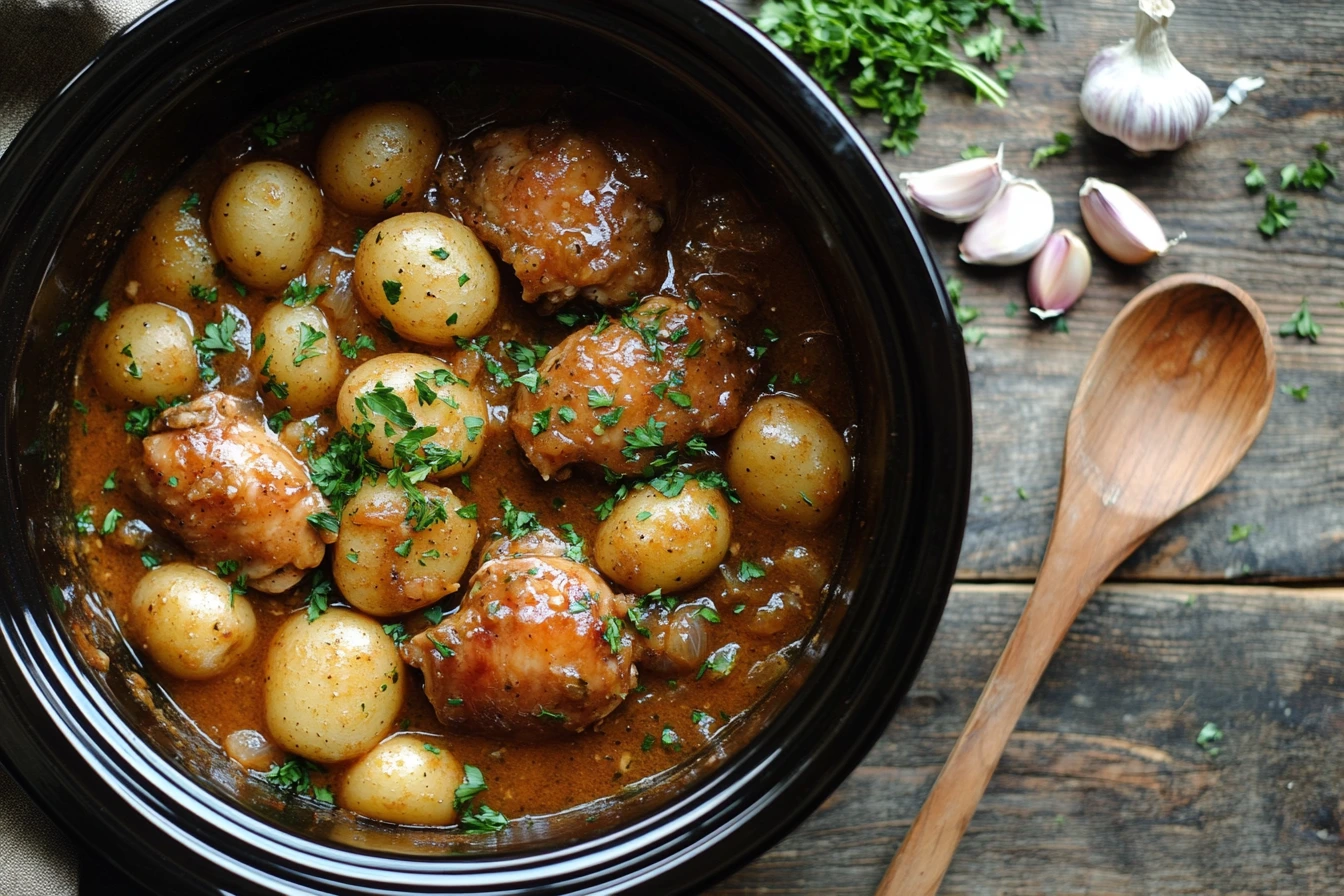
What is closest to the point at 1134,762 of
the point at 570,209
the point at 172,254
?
the point at 570,209

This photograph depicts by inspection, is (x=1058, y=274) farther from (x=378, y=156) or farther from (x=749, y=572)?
(x=378, y=156)

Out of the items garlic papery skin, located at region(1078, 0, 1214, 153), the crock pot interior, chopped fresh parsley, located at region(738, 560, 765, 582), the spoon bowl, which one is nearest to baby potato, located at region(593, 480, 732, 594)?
chopped fresh parsley, located at region(738, 560, 765, 582)

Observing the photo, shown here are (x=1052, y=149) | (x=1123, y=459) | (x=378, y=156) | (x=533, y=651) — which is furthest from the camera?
(x=1052, y=149)

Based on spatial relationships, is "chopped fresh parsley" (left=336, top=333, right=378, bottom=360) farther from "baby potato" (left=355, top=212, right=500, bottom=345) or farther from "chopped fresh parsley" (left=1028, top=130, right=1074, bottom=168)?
"chopped fresh parsley" (left=1028, top=130, right=1074, bottom=168)

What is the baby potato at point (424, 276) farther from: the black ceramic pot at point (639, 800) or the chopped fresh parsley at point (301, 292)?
the black ceramic pot at point (639, 800)

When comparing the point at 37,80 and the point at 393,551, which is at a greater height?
the point at 37,80

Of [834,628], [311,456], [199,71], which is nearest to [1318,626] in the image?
[834,628]
